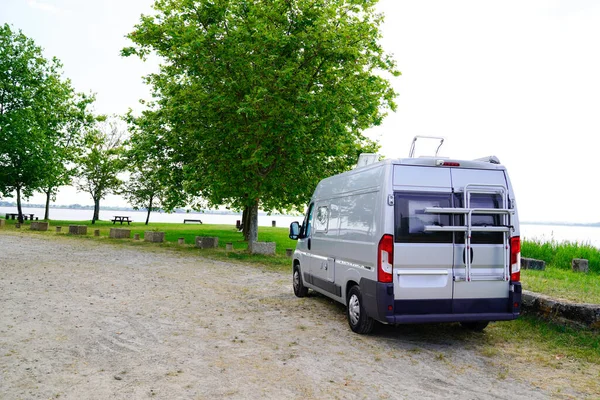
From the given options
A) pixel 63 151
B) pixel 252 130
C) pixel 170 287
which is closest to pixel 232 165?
pixel 252 130

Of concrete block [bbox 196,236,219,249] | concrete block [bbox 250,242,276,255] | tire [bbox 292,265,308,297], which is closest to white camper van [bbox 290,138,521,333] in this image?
tire [bbox 292,265,308,297]

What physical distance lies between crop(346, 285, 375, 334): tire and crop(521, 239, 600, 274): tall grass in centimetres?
1123

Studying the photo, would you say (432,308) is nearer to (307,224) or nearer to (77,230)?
(307,224)

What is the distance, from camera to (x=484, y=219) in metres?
7.02

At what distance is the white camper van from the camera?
21.9 ft

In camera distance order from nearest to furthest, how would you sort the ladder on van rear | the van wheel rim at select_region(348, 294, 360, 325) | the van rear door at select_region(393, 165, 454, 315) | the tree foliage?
the van rear door at select_region(393, 165, 454, 315), the ladder on van rear, the van wheel rim at select_region(348, 294, 360, 325), the tree foliage

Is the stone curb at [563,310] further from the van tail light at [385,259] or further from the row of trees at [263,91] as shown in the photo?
the row of trees at [263,91]

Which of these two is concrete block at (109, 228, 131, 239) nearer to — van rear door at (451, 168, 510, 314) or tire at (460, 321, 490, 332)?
tire at (460, 321, 490, 332)

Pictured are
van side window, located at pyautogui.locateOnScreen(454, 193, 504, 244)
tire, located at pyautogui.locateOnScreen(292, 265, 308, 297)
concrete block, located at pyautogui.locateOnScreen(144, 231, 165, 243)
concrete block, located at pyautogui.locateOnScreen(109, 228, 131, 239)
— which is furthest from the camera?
concrete block, located at pyautogui.locateOnScreen(109, 228, 131, 239)

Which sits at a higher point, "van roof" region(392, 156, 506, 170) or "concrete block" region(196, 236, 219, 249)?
"van roof" region(392, 156, 506, 170)

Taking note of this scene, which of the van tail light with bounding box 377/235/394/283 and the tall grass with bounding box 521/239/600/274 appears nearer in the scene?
the van tail light with bounding box 377/235/394/283


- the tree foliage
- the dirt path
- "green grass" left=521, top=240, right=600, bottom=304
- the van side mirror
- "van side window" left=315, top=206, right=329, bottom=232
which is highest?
the tree foliage

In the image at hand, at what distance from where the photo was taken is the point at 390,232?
6672 millimetres

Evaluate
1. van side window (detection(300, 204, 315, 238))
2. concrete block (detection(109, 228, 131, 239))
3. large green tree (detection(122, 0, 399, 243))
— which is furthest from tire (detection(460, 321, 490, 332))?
concrete block (detection(109, 228, 131, 239))
